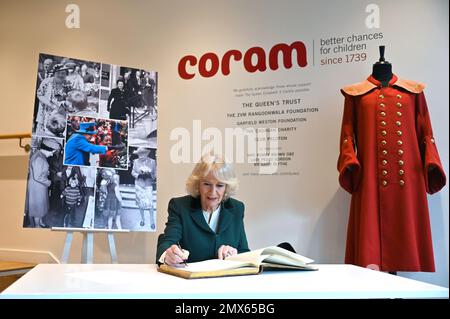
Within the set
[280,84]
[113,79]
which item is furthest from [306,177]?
[113,79]

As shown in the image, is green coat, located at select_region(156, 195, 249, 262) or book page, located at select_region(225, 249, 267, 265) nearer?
book page, located at select_region(225, 249, 267, 265)

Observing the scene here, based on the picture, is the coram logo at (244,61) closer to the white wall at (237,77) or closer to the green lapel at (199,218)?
the white wall at (237,77)

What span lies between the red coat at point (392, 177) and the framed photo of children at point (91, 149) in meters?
1.27

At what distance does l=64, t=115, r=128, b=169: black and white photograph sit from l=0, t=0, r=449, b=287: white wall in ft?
2.27

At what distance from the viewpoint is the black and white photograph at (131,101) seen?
266 cm

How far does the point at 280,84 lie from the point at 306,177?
2.34 feet

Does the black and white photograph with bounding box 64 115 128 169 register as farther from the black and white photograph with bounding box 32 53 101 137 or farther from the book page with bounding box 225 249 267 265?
the book page with bounding box 225 249 267 265

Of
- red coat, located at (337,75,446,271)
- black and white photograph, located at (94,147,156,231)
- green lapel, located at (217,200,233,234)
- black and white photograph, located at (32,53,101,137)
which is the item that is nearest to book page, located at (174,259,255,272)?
green lapel, located at (217,200,233,234)

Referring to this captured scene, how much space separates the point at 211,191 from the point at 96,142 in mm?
981

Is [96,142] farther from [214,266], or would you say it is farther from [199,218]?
[214,266]

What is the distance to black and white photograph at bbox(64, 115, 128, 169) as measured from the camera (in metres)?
2.52

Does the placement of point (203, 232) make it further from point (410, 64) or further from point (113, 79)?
point (410, 64)

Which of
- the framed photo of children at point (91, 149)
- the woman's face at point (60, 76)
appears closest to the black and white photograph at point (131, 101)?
the framed photo of children at point (91, 149)

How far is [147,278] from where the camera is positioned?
124 centimetres
